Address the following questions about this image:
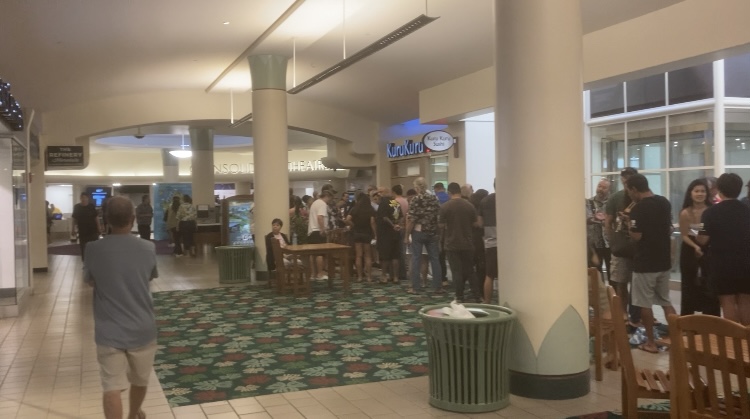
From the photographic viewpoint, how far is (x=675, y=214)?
Result: 10.7 m

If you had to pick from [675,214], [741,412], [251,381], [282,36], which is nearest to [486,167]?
[675,214]

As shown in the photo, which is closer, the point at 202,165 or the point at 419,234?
the point at 419,234

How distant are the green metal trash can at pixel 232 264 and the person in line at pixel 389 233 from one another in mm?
2256

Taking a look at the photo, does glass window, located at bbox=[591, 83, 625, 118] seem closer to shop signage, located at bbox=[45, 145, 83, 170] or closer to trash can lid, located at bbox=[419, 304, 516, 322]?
trash can lid, located at bbox=[419, 304, 516, 322]

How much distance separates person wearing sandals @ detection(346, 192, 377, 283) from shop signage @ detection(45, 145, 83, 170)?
6542 millimetres

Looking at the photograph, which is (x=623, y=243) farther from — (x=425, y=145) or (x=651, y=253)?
(x=425, y=145)

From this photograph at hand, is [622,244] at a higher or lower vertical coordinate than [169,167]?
lower

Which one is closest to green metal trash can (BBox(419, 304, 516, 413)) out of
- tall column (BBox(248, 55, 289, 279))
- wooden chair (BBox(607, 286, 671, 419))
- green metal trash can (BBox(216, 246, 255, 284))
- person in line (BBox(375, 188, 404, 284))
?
wooden chair (BBox(607, 286, 671, 419))

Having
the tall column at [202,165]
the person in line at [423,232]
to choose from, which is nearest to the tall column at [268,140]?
the person in line at [423,232]

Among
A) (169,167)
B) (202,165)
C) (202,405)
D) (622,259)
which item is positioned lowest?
(202,405)

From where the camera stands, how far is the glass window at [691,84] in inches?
380

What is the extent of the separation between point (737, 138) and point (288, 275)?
21.3ft

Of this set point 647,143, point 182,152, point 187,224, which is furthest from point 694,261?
point 182,152

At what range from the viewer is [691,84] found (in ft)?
32.6
